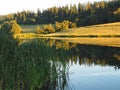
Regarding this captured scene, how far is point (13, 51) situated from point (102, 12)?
92.9 m

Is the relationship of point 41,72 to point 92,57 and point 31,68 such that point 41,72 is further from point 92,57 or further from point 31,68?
point 92,57

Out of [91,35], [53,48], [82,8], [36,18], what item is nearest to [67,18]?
[82,8]

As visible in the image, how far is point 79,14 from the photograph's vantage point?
399 feet

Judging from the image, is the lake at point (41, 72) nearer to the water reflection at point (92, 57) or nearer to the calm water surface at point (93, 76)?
the calm water surface at point (93, 76)

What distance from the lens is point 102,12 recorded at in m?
105

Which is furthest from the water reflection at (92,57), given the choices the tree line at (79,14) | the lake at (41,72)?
the tree line at (79,14)

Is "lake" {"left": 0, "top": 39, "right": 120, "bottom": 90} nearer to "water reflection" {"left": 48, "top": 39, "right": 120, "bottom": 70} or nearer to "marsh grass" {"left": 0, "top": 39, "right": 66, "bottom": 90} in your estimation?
"marsh grass" {"left": 0, "top": 39, "right": 66, "bottom": 90}

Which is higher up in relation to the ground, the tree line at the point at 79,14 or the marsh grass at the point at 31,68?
the marsh grass at the point at 31,68

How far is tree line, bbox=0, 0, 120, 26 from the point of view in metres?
104

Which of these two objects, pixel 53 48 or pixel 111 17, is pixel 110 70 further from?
pixel 111 17

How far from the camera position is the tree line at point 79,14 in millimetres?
103625

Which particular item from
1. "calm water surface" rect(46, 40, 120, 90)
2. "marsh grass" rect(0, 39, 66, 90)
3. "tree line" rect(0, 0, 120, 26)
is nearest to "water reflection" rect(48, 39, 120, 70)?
"calm water surface" rect(46, 40, 120, 90)

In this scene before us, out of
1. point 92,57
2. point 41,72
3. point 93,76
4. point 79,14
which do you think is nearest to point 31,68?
point 41,72

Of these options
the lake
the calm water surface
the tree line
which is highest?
the lake
